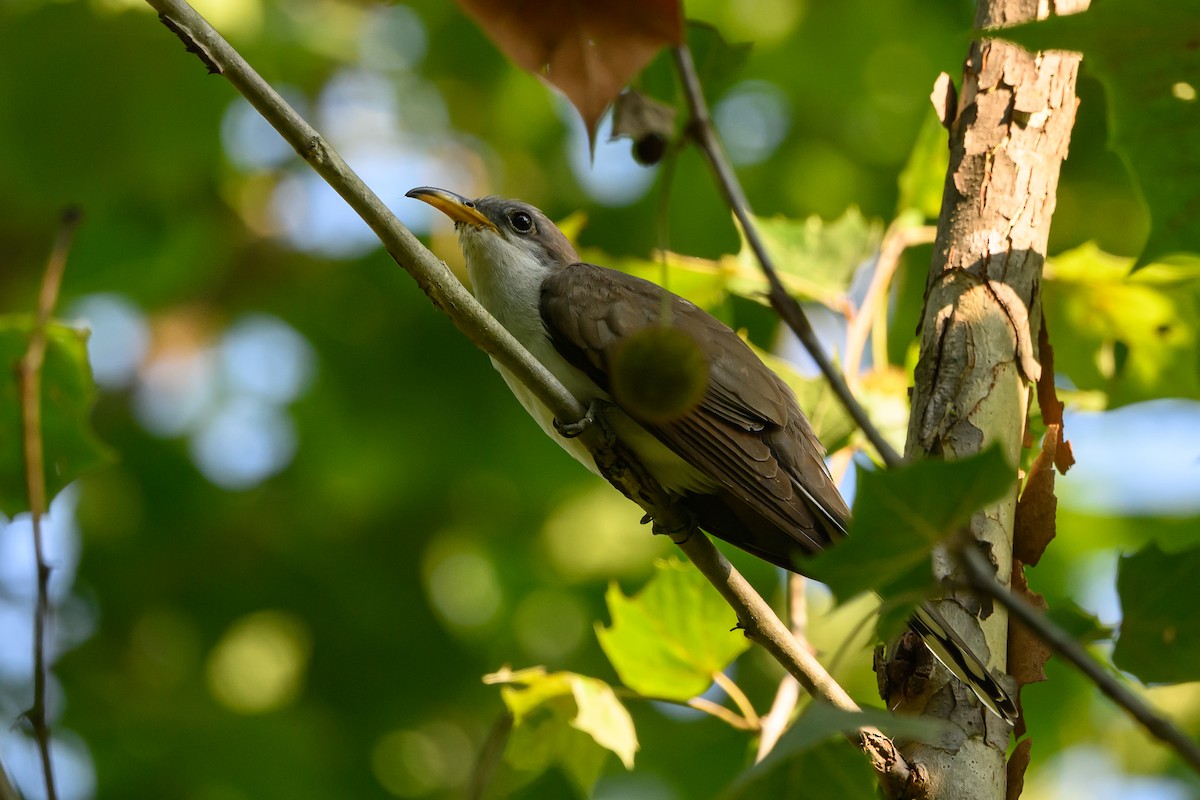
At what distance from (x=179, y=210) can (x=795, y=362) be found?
4307 millimetres

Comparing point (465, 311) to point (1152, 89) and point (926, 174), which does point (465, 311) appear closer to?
point (1152, 89)

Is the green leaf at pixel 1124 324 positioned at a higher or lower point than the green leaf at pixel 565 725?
higher

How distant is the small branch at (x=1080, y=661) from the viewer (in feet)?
4.78

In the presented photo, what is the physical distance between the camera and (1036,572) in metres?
Answer: 6.54

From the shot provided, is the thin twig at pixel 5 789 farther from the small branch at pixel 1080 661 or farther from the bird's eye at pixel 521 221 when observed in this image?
the bird's eye at pixel 521 221

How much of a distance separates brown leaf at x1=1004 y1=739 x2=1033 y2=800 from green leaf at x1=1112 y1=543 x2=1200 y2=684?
0.79 metres

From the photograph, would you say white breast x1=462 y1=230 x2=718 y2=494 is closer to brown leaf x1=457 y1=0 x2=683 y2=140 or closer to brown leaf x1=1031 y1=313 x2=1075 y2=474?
brown leaf x1=1031 y1=313 x2=1075 y2=474

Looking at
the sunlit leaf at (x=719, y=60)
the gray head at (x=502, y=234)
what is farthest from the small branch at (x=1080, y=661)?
the gray head at (x=502, y=234)

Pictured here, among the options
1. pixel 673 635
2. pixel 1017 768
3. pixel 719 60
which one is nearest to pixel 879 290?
pixel 673 635

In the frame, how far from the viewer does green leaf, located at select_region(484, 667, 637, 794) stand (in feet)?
11.3

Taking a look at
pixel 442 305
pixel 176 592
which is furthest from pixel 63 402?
pixel 176 592

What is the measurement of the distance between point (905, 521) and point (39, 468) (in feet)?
8.42

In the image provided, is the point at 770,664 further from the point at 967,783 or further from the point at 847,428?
the point at 967,783

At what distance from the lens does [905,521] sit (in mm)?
1767
